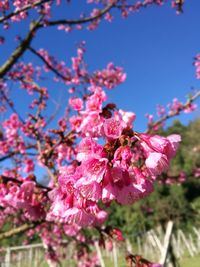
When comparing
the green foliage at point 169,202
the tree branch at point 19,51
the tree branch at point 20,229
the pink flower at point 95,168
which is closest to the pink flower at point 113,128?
the pink flower at point 95,168

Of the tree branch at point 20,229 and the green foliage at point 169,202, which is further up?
the green foliage at point 169,202

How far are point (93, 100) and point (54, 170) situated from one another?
1.33 m

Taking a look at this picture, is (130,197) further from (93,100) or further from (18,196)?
(18,196)

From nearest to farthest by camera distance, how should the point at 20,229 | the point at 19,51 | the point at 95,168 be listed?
1. the point at 95,168
2. the point at 20,229
3. the point at 19,51


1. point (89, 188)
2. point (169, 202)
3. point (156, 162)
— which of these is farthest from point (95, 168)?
point (169, 202)

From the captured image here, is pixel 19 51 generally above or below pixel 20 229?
above

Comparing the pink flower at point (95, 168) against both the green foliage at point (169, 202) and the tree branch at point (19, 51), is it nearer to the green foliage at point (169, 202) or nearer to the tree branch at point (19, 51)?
the tree branch at point (19, 51)

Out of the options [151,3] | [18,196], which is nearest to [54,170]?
[18,196]

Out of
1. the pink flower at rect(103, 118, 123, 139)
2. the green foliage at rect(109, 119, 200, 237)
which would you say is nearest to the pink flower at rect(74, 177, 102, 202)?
the pink flower at rect(103, 118, 123, 139)

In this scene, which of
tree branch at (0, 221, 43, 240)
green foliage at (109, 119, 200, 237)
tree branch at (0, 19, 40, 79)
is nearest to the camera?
tree branch at (0, 221, 43, 240)

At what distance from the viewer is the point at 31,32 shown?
16.1 ft

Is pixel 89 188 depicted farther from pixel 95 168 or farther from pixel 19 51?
pixel 19 51

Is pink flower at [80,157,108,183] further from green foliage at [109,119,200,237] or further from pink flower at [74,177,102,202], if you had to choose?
green foliage at [109,119,200,237]

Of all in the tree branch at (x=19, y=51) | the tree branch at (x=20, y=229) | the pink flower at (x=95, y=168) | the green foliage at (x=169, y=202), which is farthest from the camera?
the green foliage at (x=169, y=202)
